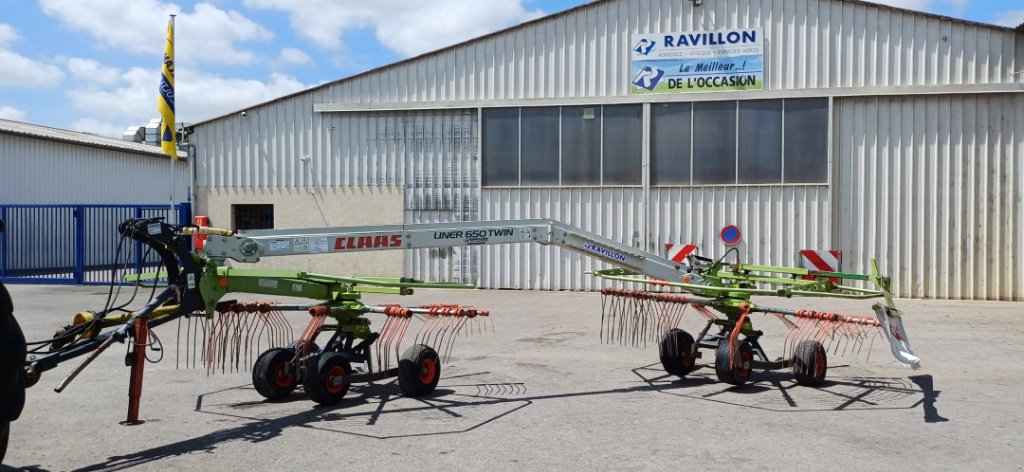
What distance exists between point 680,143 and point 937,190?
5539mm

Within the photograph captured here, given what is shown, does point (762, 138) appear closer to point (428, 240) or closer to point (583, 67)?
point (583, 67)

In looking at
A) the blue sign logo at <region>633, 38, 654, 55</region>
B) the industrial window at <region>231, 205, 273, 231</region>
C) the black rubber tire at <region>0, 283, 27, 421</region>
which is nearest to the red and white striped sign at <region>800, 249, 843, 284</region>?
the black rubber tire at <region>0, 283, 27, 421</region>

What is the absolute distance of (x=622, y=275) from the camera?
34.3 feet

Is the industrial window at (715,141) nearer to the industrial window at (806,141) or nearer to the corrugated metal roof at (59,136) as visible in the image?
the industrial window at (806,141)

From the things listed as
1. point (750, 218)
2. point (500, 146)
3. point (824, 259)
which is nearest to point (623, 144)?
point (500, 146)

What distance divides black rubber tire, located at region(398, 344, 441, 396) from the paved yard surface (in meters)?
0.11

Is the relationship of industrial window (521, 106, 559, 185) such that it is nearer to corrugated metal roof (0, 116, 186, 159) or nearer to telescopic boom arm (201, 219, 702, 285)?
telescopic boom arm (201, 219, 702, 285)

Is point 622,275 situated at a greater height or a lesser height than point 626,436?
greater

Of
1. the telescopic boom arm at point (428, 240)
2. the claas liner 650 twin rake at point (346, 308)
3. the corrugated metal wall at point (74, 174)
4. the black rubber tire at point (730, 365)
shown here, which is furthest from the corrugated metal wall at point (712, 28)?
the black rubber tire at point (730, 365)

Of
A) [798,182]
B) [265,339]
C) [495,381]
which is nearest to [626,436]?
[495,381]

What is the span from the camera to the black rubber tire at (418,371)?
27.9 feet

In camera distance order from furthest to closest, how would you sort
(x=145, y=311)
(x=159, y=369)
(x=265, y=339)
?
(x=265, y=339) < (x=159, y=369) < (x=145, y=311)

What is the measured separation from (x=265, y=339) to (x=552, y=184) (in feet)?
32.5

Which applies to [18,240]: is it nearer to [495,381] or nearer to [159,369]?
[159,369]
